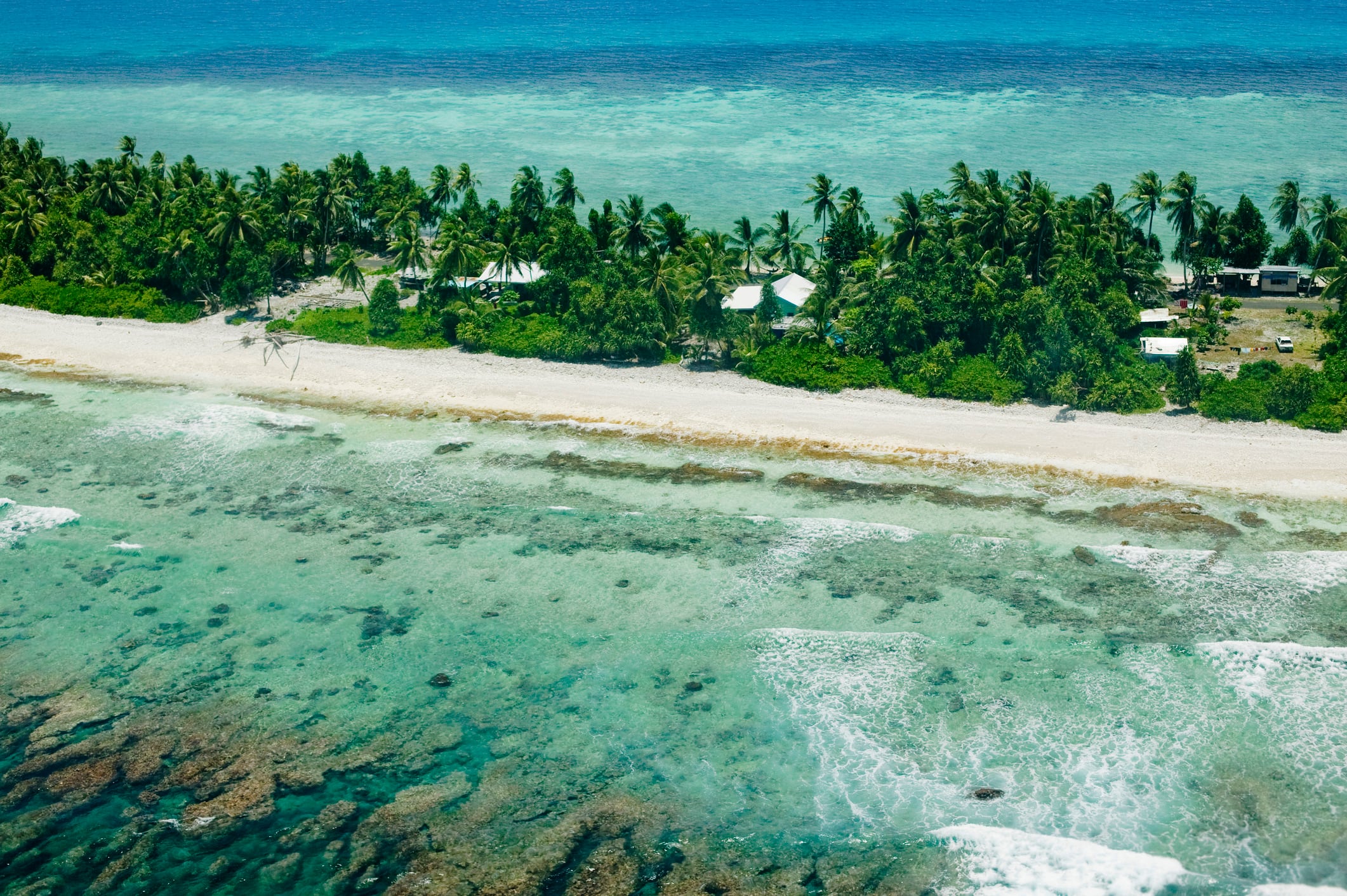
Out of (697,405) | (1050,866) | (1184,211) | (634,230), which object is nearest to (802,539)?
(697,405)

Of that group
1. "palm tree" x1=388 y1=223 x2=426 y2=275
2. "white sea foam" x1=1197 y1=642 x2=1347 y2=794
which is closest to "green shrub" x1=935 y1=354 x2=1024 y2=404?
"white sea foam" x1=1197 y1=642 x2=1347 y2=794

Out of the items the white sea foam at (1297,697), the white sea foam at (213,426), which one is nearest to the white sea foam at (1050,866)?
the white sea foam at (1297,697)

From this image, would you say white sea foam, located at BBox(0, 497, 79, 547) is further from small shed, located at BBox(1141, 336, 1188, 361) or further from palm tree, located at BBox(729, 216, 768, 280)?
small shed, located at BBox(1141, 336, 1188, 361)

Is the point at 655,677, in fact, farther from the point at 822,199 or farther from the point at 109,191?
the point at 109,191

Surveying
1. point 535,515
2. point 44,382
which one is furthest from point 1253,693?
point 44,382

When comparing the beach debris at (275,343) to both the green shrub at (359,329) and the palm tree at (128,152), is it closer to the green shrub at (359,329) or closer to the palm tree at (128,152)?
the green shrub at (359,329)

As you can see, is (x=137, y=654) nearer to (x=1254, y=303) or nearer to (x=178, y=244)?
(x=178, y=244)
